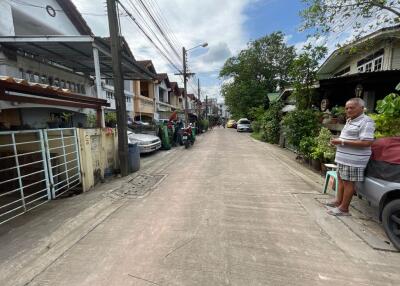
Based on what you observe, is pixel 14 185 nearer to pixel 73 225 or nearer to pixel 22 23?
pixel 73 225

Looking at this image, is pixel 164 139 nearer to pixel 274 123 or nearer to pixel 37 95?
pixel 274 123

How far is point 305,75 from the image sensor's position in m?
9.14

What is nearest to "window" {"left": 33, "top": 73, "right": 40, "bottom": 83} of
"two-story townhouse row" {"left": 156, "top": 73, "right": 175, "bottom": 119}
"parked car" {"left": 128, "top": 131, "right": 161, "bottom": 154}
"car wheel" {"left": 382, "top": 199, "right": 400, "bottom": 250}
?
"parked car" {"left": 128, "top": 131, "right": 161, "bottom": 154}

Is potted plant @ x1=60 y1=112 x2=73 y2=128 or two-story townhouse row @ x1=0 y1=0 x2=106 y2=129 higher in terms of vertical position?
two-story townhouse row @ x1=0 y1=0 x2=106 y2=129

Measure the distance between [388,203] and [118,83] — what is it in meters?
6.71

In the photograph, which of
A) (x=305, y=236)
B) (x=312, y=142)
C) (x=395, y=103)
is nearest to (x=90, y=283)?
(x=305, y=236)

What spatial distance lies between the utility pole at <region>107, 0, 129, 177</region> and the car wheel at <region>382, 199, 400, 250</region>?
621 centimetres

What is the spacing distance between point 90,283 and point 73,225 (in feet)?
5.57

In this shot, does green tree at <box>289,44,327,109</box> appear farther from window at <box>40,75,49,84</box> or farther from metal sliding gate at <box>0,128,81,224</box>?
window at <box>40,75,49,84</box>

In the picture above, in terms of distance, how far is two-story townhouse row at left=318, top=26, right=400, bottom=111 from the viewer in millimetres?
7792

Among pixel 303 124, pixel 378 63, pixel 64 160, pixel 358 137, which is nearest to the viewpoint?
pixel 358 137

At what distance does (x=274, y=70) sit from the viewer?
30703mm

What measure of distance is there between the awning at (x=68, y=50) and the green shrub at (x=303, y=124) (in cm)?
668

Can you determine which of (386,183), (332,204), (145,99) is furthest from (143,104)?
(386,183)
